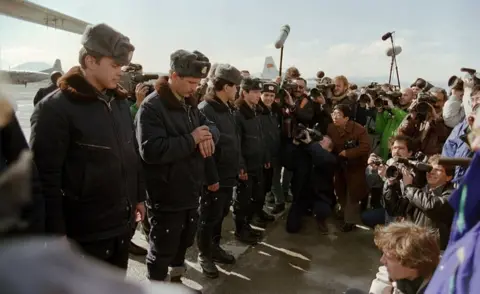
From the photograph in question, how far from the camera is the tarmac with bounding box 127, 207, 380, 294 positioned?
10.2 ft

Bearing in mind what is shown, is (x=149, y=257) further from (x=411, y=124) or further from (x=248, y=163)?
(x=411, y=124)

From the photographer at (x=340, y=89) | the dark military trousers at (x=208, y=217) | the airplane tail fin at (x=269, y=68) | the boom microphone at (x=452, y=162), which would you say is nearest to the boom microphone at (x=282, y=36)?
the photographer at (x=340, y=89)

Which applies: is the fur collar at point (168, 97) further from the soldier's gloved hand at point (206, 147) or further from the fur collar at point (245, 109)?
the fur collar at point (245, 109)

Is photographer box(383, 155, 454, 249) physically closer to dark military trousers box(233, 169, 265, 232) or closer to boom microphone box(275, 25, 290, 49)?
dark military trousers box(233, 169, 265, 232)

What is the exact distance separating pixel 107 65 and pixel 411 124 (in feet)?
11.5

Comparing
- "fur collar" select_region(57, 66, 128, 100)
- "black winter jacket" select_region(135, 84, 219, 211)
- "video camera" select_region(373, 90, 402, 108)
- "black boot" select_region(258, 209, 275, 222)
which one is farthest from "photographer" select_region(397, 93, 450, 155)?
"fur collar" select_region(57, 66, 128, 100)

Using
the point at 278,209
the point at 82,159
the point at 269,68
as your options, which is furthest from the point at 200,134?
the point at 269,68

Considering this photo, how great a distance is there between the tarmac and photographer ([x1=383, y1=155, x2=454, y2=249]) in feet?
2.51

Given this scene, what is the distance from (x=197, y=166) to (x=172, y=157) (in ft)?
0.85

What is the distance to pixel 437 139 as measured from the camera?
4.08m

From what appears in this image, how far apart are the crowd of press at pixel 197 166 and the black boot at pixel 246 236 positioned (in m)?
0.01

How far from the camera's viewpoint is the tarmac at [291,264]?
123 inches

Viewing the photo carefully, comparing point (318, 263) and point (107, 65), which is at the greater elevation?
point (107, 65)

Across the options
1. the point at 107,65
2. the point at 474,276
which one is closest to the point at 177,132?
the point at 107,65
